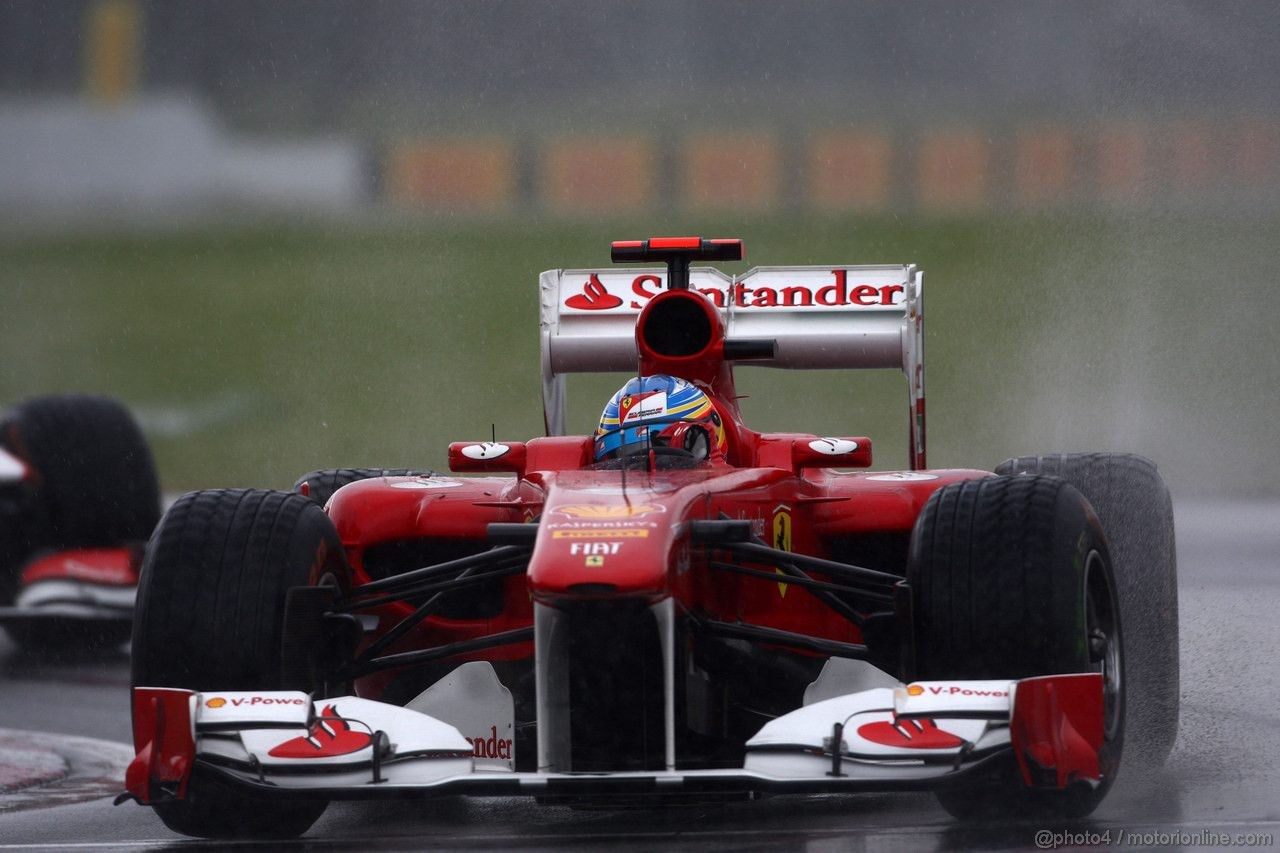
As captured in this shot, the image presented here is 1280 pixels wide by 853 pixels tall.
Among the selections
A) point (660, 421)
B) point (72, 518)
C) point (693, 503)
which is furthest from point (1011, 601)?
point (72, 518)

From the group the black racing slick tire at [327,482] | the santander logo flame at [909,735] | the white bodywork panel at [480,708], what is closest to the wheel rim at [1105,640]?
the santander logo flame at [909,735]

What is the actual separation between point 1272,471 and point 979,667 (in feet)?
27.8

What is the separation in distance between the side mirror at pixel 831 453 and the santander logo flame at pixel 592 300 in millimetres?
1751

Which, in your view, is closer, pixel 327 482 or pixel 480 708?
pixel 480 708

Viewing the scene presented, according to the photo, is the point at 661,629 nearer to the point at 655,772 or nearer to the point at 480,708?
the point at 655,772

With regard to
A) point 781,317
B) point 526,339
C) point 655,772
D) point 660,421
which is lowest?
point 655,772

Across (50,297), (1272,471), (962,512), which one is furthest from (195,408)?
(962,512)

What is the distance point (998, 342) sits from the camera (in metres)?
15.3

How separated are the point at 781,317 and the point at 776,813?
2707 millimetres

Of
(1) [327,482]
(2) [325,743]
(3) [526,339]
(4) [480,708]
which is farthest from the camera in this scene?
(3) [526,339]

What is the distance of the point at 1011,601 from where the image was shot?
5430mm

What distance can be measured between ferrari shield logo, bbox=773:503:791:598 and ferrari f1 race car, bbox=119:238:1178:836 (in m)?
0.02

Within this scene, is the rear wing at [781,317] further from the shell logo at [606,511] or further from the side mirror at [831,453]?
the shell logo at [606,511]

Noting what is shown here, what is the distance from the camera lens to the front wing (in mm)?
5008
